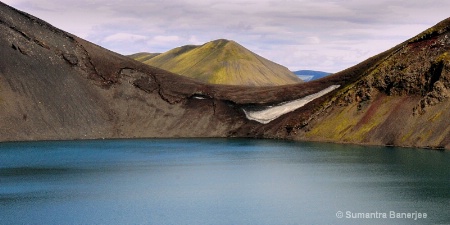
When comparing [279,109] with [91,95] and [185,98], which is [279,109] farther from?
[91,95]

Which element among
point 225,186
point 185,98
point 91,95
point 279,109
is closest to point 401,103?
point 279,109

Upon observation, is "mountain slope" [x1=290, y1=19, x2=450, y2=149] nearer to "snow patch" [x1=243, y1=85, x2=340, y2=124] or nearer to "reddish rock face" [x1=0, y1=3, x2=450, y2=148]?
"reddish rock face" [x1=0, y1=3, x2=450, y2=148]

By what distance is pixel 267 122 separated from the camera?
5659 inches

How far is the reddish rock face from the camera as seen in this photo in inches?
4365

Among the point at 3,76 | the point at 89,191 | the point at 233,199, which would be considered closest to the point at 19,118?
the point at 3,76

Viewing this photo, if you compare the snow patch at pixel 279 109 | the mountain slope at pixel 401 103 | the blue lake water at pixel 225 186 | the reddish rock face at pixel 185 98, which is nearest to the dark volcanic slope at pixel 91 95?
the reddish rock face at pixel 185 98

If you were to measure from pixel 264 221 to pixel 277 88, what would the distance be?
4398 inches

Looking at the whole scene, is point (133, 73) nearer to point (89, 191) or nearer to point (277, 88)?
point (277, 88)

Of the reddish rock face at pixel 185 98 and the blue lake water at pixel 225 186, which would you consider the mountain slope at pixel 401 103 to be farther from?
the blue lake water at pixel 225 186

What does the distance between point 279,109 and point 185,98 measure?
21317 mm

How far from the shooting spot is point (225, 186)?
64.9 metres

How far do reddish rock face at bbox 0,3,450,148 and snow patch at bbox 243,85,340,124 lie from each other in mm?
1599

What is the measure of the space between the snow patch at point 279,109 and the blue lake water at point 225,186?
37399 millimetres

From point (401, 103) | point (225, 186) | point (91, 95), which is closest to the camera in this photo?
point (225, 186)
